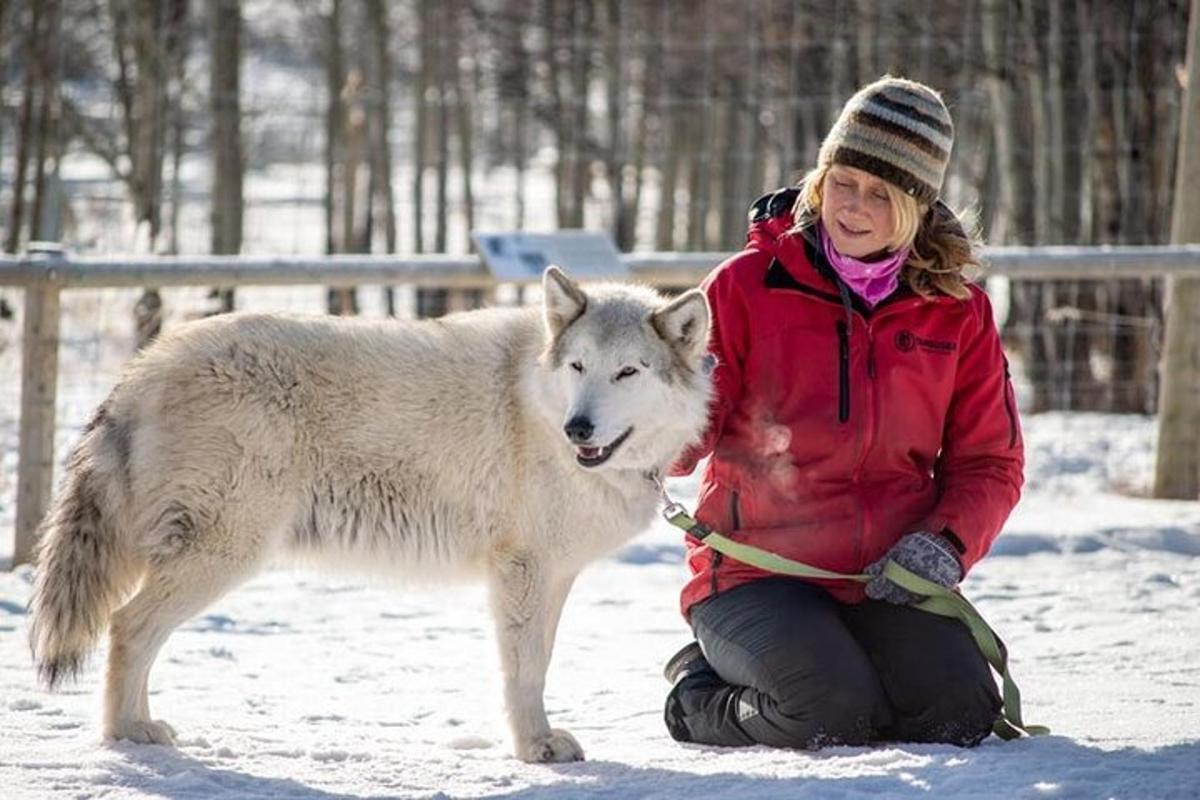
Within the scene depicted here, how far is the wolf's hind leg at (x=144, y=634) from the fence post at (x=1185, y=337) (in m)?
5.02

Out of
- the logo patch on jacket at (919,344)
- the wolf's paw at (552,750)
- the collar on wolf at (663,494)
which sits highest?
the logo patch on jacket at (919,344)

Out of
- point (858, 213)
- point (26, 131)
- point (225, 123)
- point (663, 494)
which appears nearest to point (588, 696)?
point (663, 494)

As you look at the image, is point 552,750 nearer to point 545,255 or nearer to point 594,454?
point 594,454

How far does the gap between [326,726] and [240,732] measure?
24cm

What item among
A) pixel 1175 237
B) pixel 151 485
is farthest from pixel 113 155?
pixel 151 485

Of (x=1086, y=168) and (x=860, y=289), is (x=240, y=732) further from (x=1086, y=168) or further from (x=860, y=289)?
(x=1086, y=168)

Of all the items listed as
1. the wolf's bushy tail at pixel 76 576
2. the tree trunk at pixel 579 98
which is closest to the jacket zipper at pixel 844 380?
the wolf's bushy tail at pixel 76 576

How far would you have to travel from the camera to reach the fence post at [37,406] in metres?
6.02

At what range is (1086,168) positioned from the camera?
12.7m

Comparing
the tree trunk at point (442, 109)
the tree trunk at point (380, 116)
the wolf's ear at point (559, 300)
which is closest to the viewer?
the wolf's ear at point (559, 300)

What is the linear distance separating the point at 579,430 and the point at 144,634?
1.18m

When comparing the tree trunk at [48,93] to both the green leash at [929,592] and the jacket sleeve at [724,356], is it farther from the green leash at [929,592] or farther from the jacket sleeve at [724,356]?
the green leash at [929,592]

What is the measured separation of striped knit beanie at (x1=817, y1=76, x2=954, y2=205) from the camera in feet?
12.5

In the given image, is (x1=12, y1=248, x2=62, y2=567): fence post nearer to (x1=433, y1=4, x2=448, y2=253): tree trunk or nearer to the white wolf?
the white wolf
